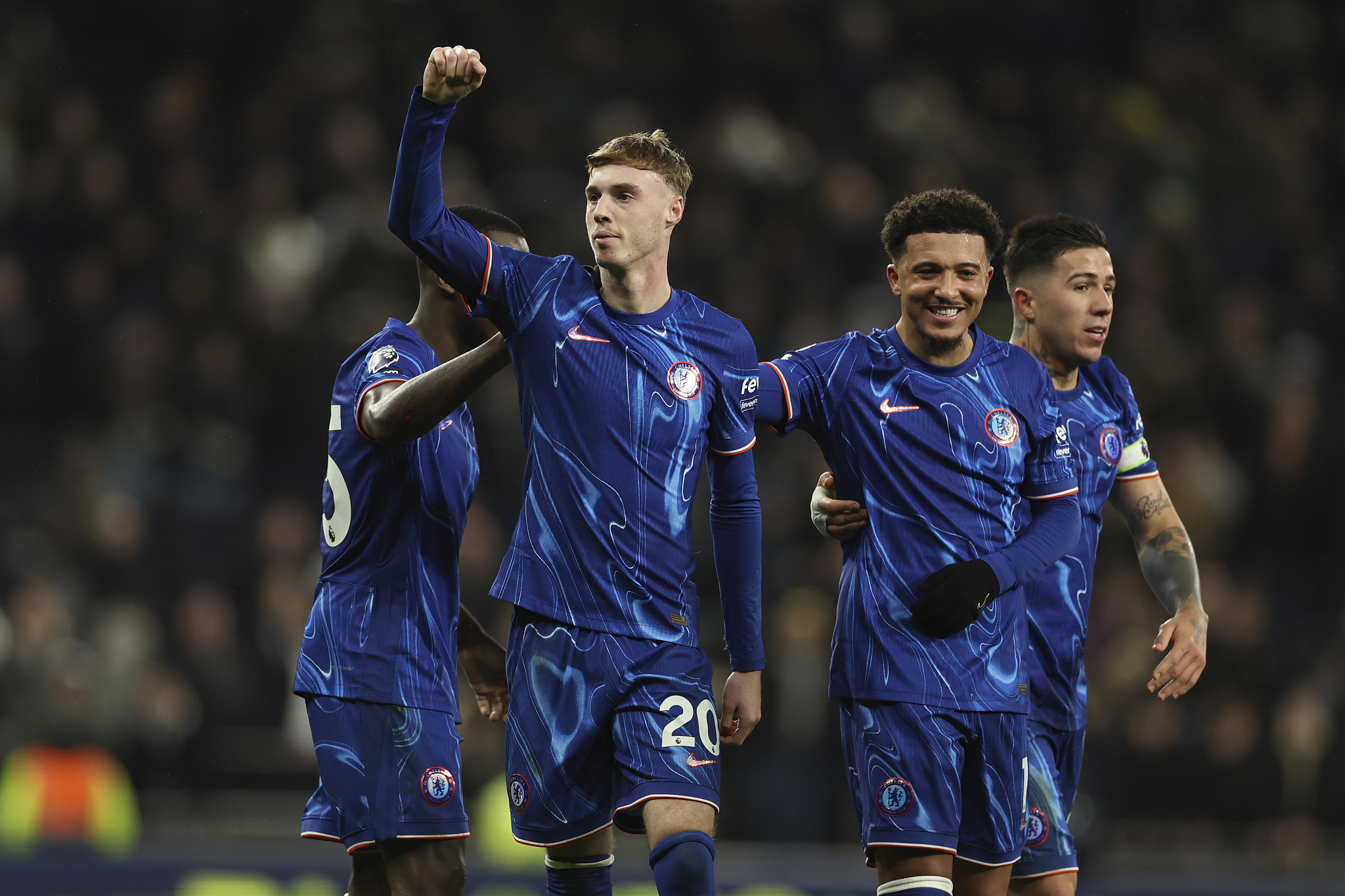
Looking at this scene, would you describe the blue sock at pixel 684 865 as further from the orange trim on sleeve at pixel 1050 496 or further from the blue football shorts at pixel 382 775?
the orange trim on sleeve at pixel 1050 496

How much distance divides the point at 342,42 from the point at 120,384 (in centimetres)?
335

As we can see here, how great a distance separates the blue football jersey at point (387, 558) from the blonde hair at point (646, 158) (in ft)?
2.53

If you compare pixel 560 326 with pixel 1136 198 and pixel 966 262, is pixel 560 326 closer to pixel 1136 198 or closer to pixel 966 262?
pixel 966 262

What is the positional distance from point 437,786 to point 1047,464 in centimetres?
192

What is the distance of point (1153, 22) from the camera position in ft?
45.5

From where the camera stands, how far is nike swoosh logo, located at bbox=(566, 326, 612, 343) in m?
3.98

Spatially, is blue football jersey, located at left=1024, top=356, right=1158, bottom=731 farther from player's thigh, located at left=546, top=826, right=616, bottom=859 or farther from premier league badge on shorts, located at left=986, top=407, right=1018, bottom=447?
player's thigh, located at left=546, top=826, right=616, bottom=859

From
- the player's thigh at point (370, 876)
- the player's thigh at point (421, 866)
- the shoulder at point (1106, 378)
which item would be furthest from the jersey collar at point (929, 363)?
the player's thigh at point (370, 876)

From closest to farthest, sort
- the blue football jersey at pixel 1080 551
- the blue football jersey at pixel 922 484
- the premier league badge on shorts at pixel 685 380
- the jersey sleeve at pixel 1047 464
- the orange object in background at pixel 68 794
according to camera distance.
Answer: the premier league badge on shorts at pixel 685 380 < the blue football jersey at pixel 922 484 < the jersey sleeve at pixel 1047 464 < the blue football jersey at pixel 1080 551 < the orange object in background at pixel 68 794

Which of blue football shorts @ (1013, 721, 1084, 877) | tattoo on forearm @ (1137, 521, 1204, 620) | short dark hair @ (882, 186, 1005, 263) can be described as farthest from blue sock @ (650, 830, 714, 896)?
A: tattoo on forearm @ (1137, 521, 1204, 620)

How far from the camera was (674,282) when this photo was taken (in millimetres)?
10391

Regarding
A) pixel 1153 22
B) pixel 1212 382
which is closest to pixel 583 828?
pixel 1212 382

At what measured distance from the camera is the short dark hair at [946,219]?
14.3 feet

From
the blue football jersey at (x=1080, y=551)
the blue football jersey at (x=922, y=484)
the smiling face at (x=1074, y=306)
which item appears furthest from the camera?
the smiling face at (x=1074, y=306)
